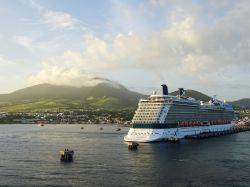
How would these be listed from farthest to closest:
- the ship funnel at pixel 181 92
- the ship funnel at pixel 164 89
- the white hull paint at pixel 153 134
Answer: the ship funnel at pixel 181 92
the ship funnel at pixel 164 89
the white hull paint at pixel 153 134

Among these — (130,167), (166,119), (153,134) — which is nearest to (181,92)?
(166,119)

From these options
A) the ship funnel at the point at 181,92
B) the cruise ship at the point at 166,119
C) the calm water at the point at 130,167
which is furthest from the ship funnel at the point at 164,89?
the calm water at the point at 130,167

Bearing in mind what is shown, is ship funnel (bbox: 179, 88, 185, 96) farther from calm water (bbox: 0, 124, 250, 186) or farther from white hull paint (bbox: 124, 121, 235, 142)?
calm water (bbox: 0, 124, 250, 186)

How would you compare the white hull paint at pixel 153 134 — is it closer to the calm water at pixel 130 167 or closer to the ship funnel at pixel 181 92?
the calm water at pixel 130 167

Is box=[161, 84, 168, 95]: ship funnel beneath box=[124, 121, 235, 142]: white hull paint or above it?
above

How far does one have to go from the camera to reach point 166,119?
130m

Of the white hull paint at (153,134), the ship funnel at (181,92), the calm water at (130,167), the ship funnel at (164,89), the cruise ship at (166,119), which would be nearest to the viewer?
the calm water at (130,167)

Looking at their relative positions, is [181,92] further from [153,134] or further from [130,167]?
[130,167]

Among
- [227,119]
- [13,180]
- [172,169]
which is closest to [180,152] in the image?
[172,169]

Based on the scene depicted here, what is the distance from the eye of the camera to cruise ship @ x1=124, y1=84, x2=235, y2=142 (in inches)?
4929

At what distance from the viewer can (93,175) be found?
242 ft

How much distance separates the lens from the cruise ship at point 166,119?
125 metres

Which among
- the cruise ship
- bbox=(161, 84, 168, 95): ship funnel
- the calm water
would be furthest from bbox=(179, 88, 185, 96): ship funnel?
the calm water

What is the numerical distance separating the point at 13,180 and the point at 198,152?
51402mm
